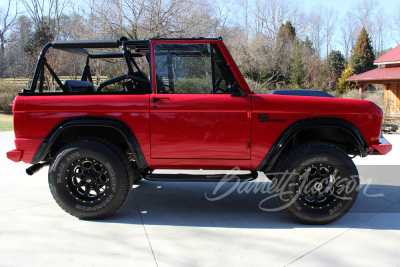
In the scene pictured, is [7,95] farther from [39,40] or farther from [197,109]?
[197,109]

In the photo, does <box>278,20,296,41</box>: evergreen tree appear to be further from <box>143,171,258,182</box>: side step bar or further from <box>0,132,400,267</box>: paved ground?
<box>143,171,258,182</box>: side step bar

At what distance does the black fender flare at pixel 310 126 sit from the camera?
3.83 m

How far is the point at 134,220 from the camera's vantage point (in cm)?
408

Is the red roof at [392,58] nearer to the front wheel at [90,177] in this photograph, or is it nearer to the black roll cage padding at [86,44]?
the black roll cage padding at [86,44]

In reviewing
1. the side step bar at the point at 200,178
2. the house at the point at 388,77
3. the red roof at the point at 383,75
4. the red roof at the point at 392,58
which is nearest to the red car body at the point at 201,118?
the side step bar at the point at 200,178

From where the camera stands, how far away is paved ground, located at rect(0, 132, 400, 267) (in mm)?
3135

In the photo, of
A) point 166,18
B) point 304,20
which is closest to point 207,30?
point 166,18

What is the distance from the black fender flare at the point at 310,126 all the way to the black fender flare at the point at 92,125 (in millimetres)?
1415

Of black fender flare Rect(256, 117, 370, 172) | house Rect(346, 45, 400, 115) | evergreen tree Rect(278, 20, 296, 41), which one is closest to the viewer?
black fender flare Rect(256, 117, 370, 172)

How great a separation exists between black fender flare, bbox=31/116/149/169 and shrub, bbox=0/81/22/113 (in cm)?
1873

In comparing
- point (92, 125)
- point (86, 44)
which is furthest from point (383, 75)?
point (92, 125)

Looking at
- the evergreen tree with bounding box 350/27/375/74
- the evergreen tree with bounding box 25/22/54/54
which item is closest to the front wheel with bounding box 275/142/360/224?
the evergreen tree with bounding box 25/22/54/54

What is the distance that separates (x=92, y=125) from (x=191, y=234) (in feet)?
5.10

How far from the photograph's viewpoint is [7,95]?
20625 mm
